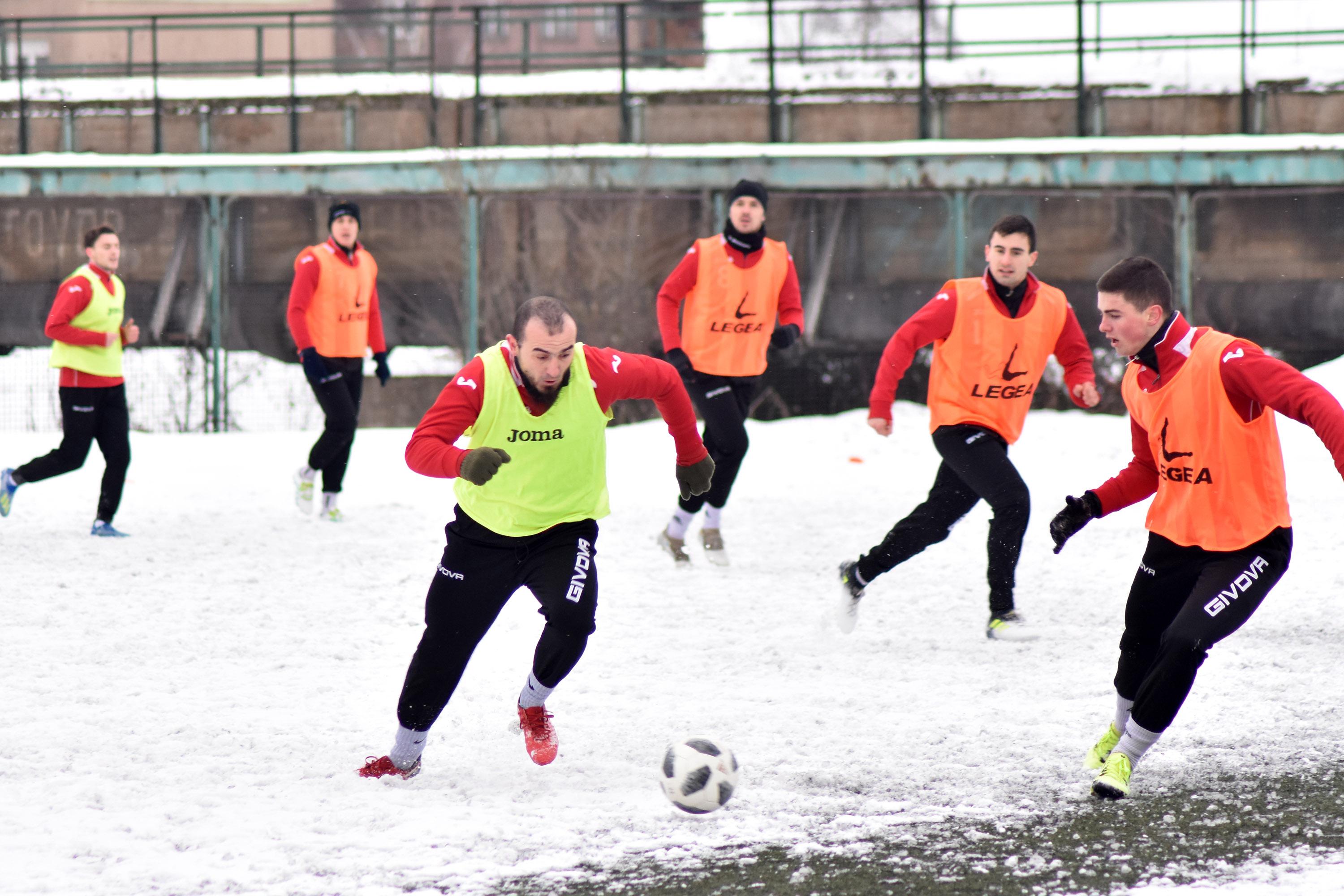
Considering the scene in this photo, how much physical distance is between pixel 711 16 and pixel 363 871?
1535 centimetres

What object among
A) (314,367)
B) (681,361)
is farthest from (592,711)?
(314,367)

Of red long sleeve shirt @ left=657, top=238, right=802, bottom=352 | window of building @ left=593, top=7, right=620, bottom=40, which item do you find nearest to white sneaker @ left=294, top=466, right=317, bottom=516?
red long sleeve shirt @ left=657, top=238, right=802, bottom=352

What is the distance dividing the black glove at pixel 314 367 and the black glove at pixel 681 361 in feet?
8.23

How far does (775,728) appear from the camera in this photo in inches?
195

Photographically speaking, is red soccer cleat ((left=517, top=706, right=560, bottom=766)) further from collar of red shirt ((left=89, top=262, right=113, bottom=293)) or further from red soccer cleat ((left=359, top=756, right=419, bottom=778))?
collar of red shirt ((left=89, top=262, right=113, bottom=293))

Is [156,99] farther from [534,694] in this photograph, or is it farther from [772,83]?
[534,694]

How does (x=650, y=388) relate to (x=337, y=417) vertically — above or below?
above

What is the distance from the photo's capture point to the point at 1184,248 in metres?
15.8

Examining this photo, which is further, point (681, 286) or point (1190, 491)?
point (681, 286)

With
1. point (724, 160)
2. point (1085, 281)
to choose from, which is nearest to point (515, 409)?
point (724, 160)

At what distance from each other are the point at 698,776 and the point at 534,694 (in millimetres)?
812

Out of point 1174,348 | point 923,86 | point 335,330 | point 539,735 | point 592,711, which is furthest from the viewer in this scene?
point 923,86

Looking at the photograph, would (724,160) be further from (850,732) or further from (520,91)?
(850,732)

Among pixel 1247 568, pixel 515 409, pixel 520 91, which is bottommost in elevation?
pixel 1247 568
